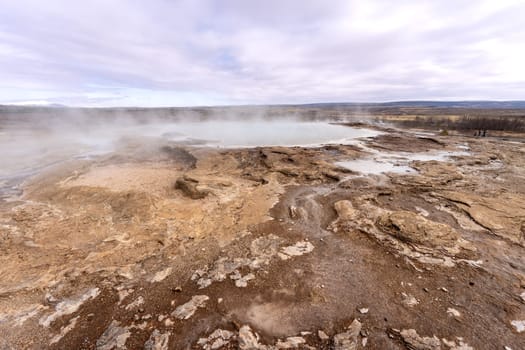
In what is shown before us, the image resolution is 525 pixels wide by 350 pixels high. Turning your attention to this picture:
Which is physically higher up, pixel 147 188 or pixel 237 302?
pixel 147 188

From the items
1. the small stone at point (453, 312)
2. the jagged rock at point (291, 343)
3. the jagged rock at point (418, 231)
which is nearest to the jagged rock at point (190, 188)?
the jagged rock at point (418, 231)

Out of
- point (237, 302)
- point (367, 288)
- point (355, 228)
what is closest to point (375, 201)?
point (355, 228)

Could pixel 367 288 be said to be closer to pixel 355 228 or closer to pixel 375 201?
pixel 355 228

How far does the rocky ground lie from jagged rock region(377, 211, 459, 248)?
0.03m

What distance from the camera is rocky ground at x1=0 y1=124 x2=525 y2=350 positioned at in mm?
3498

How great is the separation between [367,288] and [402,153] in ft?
46.8

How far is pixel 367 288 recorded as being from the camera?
170 inches

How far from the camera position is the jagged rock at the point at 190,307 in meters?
3.80

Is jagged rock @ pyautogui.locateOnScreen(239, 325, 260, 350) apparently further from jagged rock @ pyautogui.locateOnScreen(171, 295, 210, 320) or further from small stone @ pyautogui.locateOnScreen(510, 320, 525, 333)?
small stone @ pyautogui.locateOnScreen(510, 320, 525, 333)

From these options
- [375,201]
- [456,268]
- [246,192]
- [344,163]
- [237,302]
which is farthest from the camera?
Answer: [344,163]

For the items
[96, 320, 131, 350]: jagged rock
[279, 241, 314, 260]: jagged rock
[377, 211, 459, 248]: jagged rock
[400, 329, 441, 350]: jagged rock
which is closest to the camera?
[400, 329, 441, 350]: jagged rock

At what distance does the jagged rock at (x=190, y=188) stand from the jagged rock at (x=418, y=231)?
5.55 meters

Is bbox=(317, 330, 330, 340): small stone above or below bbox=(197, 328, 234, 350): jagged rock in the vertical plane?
below

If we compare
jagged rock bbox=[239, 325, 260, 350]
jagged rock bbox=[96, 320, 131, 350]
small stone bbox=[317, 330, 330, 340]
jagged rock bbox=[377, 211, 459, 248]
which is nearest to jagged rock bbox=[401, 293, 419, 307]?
small stone bbox=[317, 330, 330, 340]
